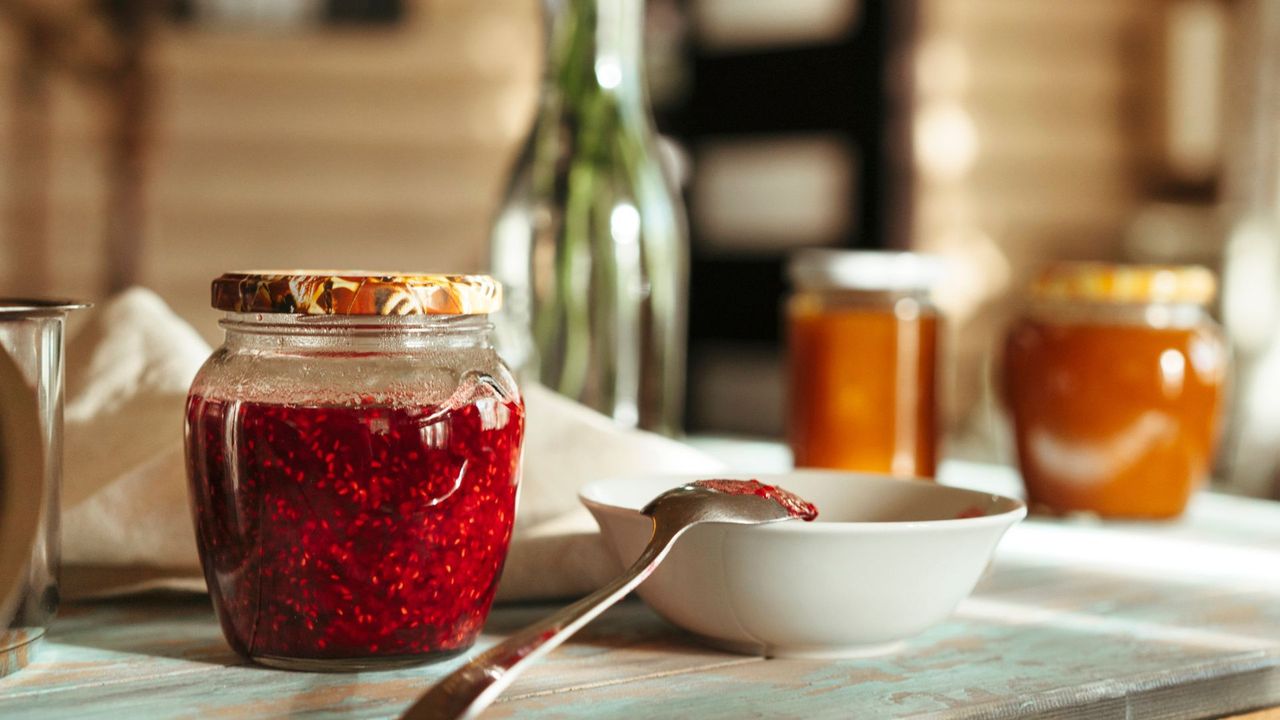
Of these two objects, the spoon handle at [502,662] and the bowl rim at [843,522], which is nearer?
the spoon handle at [502,662]

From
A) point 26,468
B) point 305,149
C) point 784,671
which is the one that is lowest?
point 784,671

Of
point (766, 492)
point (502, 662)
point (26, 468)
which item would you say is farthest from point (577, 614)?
point (26, 468)

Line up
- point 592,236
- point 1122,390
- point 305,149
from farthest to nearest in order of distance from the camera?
1. point 305,149
2. point 592,236
3. point 1122,390

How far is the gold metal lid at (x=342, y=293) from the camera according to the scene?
65 centimetres

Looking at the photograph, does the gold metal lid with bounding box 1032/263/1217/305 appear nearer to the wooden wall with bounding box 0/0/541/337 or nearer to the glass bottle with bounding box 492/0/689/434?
the glass bottle with bounding box 492/0/689/434

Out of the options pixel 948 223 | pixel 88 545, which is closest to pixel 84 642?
pixel 88 545

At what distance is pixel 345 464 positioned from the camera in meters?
0.66

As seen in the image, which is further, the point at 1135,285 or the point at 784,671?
the point at 1135,285

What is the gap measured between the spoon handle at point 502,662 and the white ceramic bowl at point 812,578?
50 mm

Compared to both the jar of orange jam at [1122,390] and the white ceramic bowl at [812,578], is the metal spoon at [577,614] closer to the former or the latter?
the white ceramic bowl at [812,578]

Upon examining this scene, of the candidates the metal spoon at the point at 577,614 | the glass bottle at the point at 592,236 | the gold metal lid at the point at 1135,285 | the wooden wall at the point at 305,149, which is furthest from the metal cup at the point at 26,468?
the wooden wall at the point at 305,149

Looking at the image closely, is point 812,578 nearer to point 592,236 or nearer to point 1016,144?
point 592,236

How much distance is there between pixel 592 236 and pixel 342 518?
2.22 feet

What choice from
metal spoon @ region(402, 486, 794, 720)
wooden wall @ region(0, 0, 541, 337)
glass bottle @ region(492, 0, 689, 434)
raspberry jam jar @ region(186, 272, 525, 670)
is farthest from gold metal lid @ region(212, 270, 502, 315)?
wooden wall @ region(0, 0, 541, 337)
